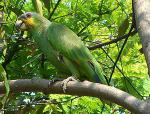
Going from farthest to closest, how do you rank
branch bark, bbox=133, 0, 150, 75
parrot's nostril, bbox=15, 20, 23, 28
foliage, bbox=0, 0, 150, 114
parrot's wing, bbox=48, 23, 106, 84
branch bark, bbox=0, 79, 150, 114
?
1. foliage, bbox=0, 0, 150, 114
2. parrot's nostril, bbox=15, 20, 23, 28
3. parrot's wing, bbox=48, 23, 106, 84
4. branch bark, bbox=133, 0, 150, 75
5. branch bark, bbox=0, 79, 150, 114

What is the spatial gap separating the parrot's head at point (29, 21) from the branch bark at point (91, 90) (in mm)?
683

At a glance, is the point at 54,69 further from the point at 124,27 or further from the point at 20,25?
the point at 124,27

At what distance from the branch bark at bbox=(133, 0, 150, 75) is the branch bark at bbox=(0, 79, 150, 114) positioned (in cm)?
17

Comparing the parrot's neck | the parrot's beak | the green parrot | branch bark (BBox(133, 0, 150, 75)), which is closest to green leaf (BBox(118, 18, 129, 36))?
the green parrot

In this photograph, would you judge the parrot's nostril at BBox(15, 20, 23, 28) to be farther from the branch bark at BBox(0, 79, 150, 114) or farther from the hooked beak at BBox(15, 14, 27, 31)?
the branch bark at BBox(0, 79, 150, 114)

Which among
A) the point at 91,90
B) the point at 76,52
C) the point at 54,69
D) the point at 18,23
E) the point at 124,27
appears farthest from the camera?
the point at 54,69

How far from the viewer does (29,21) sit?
7.77ft

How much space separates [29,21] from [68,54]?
374 millimetres

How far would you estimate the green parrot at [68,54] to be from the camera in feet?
7.01

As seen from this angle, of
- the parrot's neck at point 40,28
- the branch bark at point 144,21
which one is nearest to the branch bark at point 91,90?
the branch bark at point 144,21

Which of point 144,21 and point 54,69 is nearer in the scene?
point 144,21

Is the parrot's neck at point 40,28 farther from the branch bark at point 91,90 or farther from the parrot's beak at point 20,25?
the branch bark at point 91,90

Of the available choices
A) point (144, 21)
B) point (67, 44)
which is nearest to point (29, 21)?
point (67, 44)

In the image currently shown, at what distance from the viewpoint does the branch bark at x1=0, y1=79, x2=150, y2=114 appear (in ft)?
4.05
